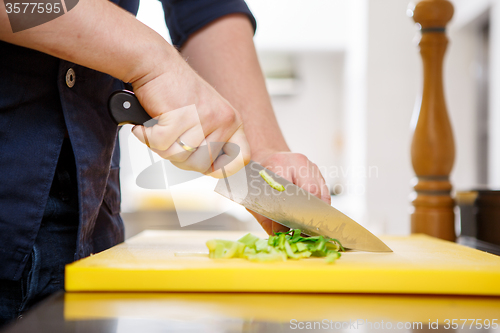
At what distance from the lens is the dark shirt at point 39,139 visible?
0.59 meters

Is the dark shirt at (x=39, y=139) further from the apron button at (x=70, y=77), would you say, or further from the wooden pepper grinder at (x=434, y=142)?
the wooden pepper grinder at (x=434, y=142)

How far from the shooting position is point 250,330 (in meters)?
0.42

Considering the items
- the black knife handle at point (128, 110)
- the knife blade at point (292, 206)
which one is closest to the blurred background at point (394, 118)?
the knife blade at point (292, 206)

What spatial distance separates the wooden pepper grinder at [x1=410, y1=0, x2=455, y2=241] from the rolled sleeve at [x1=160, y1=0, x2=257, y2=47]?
446 mm

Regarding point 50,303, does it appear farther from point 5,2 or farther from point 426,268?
point 426,268

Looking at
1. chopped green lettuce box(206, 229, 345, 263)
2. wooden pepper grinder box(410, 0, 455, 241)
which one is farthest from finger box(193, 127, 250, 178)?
wooden pepper grinder box(410, 0, 455, 241)

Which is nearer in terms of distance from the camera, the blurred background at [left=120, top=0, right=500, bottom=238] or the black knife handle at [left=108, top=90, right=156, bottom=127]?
the black knife handle at [left=108, top=90, right=156, bottom=127]

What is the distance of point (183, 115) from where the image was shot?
60 cm

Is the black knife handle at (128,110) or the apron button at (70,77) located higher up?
the apron button at (70,77)

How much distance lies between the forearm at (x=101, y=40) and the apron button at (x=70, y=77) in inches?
4.0

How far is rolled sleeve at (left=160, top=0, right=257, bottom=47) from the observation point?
2.96ft

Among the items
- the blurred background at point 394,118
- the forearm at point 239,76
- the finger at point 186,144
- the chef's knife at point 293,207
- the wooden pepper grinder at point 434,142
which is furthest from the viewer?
the blurred background at point 394,118

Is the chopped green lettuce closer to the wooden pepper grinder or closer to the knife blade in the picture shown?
the knife blade

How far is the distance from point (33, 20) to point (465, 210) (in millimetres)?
968
